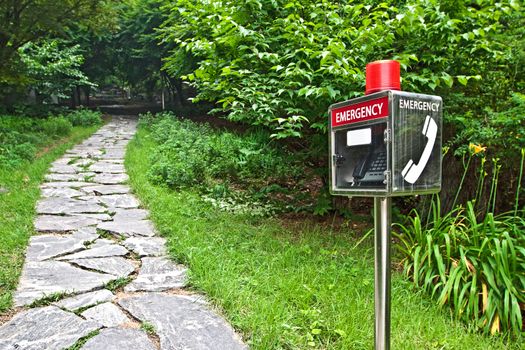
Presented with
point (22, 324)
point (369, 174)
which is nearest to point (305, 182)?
point (22, 324)

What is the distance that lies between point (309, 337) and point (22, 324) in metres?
1.52

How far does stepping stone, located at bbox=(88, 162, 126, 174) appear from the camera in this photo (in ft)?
21.6

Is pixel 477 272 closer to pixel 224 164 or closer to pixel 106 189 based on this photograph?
pixel 224 164

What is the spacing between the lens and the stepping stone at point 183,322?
1.95 m

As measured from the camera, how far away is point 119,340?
1961 millimetres

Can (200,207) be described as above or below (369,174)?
below

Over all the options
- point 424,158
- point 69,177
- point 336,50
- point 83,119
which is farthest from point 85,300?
point 83,119

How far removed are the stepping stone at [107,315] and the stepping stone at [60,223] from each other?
1.71m

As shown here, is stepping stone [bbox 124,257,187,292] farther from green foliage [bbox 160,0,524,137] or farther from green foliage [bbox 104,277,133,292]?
green foliage [bbox 160,0,524,137]

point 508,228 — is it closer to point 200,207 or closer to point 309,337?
point 309,337

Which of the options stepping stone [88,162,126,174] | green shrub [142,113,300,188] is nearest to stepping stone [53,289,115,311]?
green shrub [142,113,300,188]

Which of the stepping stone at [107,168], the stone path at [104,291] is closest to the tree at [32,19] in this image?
the stepping stone at [107,168]

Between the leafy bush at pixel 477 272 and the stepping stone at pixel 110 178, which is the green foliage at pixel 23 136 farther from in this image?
the leafy bush at pixel 477 272

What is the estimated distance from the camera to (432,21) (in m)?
2.98
